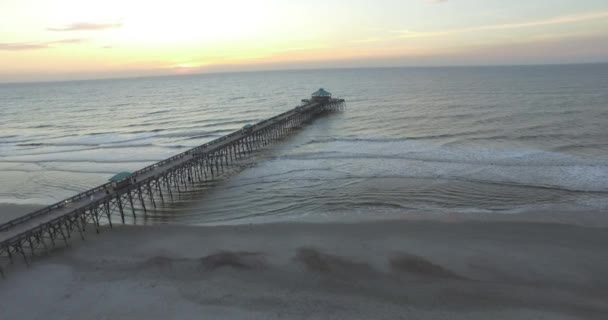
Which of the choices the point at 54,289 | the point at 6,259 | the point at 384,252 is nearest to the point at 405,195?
the point at 384,252

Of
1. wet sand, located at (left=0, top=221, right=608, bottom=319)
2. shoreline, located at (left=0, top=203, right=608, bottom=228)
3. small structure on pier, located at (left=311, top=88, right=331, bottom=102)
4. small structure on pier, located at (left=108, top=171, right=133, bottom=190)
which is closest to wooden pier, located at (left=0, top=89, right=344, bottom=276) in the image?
small structure on pier, located at (left=108, top=171, right=133, bottom=190)

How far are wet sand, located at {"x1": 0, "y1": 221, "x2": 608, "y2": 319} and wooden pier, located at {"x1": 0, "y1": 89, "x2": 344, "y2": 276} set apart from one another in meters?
1.28

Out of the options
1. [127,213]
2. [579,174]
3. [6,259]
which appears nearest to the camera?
[6,259]

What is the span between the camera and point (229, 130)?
57781mm

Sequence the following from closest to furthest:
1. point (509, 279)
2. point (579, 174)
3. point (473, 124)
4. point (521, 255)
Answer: point (509, 279) → point (521, 255) → point (579, 174) → point (473, 124)

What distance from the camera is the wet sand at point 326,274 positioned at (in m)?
14.7

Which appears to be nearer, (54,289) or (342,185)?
(54,289)

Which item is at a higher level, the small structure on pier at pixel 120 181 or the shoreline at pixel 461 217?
the small structure on pier at pixel 120 181

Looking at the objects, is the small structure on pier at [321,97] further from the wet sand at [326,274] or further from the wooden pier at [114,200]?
the wet sand at [326,274]

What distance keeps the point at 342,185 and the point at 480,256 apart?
41.2 feet

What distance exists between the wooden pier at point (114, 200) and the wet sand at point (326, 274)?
50.5 inches

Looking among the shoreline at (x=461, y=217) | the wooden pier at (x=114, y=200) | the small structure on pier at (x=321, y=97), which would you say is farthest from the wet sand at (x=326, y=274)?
the small structure on pier at (x=321, y=97)

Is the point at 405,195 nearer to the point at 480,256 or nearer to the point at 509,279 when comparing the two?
the point at 480,256

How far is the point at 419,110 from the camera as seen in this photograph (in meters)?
68.5
